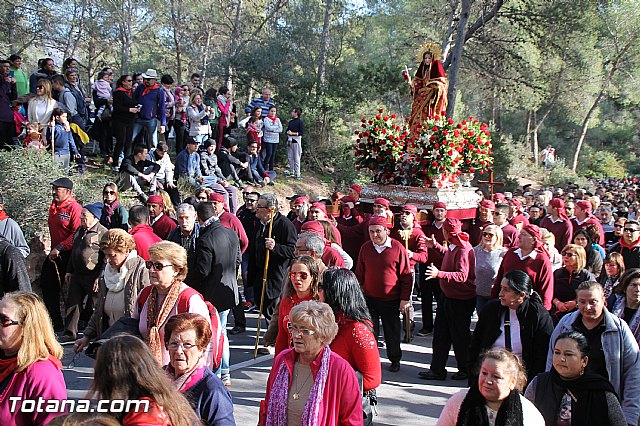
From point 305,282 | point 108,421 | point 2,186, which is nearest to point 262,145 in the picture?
point 2,186

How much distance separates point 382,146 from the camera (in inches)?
469

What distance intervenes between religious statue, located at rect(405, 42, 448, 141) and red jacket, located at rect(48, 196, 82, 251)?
6.06 metres

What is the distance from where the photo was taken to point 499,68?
23.0 m

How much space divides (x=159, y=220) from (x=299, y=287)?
154 inches

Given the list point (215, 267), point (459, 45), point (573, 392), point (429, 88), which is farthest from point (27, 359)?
point (459, 45)

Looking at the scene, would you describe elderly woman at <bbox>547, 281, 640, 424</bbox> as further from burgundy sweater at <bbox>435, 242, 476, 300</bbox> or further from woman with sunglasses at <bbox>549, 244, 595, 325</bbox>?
burgundy sweater at <bbox>435, 242, 476, 300</bbox>

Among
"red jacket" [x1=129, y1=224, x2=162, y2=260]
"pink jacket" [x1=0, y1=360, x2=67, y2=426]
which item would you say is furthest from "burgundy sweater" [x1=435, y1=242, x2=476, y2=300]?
"pink jacket" [x1=0, y1=360, x2=67, y2=426]

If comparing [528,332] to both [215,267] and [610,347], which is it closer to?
[610,347]

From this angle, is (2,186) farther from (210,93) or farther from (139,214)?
(210,93)

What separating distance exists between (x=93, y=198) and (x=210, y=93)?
6.30 metres

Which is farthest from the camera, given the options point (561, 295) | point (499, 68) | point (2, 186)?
point (499, 68)

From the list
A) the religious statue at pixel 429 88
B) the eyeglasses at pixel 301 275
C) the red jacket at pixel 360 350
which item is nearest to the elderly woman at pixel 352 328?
the red jacket at pixel 360 350

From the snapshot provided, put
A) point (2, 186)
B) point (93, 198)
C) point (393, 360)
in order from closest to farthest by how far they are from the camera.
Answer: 1. point (393, 360)
2. point (2, 186)
3. point (93, 198)

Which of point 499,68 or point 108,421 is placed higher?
point 499,68
